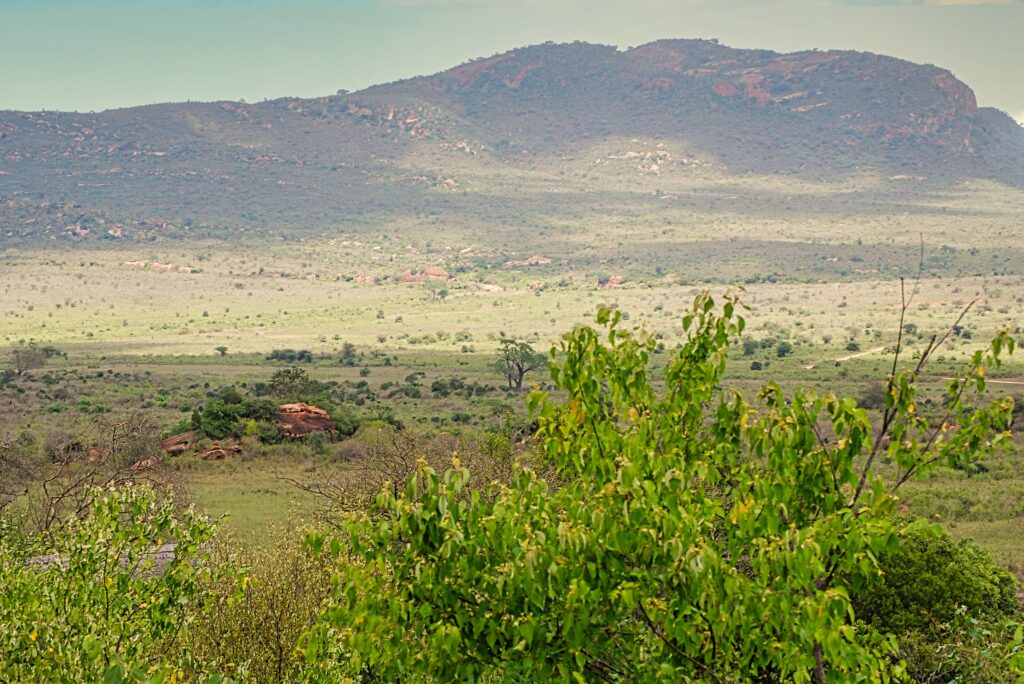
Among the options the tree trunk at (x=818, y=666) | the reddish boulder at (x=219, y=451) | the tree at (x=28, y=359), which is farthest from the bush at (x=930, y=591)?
the tree at (x=28, y=359)

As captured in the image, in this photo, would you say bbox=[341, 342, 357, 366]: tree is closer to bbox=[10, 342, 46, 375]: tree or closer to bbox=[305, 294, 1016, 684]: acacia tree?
bbox=[10, 342, 46, 375]: tree

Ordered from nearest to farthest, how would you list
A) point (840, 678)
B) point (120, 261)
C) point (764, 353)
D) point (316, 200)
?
point (840, 678) < point (764, 353) < point (120, 261) < point (316, 200)

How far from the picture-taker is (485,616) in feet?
22.1

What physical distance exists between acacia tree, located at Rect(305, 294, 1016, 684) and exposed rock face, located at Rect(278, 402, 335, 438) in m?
41.5

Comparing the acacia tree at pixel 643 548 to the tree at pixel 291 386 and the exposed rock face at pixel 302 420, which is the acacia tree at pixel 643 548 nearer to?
the exposed rock face at pixel 302 420

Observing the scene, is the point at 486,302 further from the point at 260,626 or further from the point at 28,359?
the point at 260,626

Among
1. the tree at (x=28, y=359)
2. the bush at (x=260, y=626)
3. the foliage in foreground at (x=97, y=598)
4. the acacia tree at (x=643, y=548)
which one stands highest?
→ the acacia tree at (x=643, y=548)

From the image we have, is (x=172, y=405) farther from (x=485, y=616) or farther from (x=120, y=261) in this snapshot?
(x=120, y=261)

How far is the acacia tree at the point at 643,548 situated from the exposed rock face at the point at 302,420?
41470 millimetres

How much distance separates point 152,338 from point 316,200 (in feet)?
277

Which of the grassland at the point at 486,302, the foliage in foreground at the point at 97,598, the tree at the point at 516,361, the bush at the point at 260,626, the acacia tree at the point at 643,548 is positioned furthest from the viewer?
the tree at the point at 516,361

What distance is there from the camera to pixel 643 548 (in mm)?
6160

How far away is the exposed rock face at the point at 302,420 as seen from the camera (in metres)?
47.9

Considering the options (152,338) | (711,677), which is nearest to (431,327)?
(152,338)
